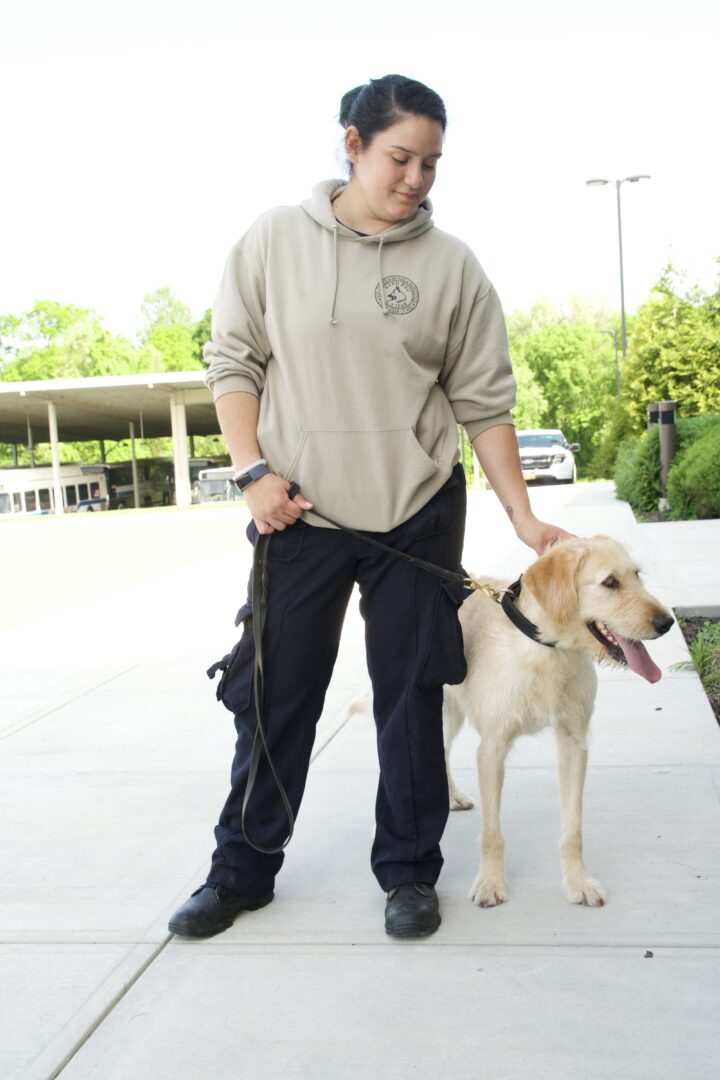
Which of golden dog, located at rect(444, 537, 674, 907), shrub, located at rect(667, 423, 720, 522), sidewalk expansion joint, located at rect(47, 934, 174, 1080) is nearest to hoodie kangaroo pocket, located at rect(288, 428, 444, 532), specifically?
golden dog, located at rect(444, 537, 674, 907)

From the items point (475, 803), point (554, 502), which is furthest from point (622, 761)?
point (554, 502)

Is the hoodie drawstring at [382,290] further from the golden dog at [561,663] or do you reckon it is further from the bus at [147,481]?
the bus at [147,481]

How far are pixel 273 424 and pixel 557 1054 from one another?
70.9 inches

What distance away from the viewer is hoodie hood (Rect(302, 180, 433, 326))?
2.96m

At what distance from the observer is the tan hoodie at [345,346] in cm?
296

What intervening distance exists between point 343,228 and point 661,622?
144cm

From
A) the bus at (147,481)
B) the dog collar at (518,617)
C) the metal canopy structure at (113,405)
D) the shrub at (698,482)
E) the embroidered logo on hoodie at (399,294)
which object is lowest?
the bus at (147,481)

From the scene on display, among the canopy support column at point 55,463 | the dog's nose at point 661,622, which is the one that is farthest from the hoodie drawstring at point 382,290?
the canopy support column at point 55,463

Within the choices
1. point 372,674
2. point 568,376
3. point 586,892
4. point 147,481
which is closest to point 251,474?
point 372,674

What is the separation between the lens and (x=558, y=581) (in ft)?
10.1

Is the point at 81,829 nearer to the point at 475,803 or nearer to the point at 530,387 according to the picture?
the point at 475,803

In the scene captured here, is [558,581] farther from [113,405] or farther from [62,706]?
[113,405]

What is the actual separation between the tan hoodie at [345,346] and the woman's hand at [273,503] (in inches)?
3.0

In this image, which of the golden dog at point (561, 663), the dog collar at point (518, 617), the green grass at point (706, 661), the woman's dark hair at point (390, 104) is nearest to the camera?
the woman's dark hair at point (390, 104)
